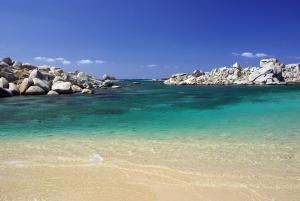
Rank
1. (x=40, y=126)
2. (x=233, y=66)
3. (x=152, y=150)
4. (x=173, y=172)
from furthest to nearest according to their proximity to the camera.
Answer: (x=233, y=66), (x=40, y=126), (x=152, y=150), (x=173, y=172)

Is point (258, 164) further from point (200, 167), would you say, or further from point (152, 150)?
point (152, 150)

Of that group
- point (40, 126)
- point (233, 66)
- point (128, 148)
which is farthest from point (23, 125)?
point (233, 66)

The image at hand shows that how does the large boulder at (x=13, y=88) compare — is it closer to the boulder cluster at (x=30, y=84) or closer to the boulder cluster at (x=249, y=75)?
the boulder cluster at (x=30, y=84)

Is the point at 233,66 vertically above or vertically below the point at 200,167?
above

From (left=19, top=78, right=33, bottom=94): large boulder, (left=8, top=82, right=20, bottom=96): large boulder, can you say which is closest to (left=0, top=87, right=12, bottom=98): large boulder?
(left=8, top=82, right=20, bottom=96): large boulder

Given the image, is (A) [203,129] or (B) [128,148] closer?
(B) [128,148]

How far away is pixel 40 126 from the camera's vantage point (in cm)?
1625

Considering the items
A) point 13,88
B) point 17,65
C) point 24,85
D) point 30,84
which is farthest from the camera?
point 17,65

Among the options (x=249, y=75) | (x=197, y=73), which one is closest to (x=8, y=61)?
(x=249, y=75)

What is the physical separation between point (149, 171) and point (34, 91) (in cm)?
3765

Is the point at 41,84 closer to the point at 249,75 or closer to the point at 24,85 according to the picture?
the point at 24,85

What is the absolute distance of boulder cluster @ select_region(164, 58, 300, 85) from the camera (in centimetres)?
9834

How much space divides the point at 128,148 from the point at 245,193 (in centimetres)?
497

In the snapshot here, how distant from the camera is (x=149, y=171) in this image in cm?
797
